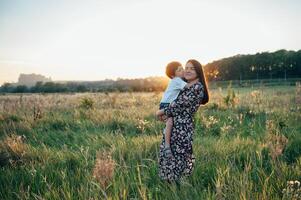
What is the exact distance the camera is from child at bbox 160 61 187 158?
3.72m

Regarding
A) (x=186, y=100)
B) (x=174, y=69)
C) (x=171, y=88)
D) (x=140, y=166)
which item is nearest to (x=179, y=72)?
(x=174, y=69)

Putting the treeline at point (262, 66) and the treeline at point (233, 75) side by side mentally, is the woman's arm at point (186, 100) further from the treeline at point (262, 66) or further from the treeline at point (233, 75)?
the treeline at point (262, 66)

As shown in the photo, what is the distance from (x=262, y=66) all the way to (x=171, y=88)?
7365cm

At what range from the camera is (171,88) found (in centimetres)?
392

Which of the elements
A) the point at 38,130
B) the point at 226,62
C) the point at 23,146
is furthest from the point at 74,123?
the point at 226,62

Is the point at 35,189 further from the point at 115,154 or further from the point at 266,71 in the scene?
the point at 266,71

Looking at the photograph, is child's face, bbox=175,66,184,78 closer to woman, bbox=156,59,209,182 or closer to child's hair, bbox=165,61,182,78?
child's hair, bbox=165,61,182,78

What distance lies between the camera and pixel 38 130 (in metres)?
7.54

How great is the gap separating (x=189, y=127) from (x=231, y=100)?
745cm

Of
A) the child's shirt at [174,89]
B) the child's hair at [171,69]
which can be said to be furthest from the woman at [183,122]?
the child's hair at [171,69]

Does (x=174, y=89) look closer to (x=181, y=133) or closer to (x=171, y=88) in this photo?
(x=171, y=88)

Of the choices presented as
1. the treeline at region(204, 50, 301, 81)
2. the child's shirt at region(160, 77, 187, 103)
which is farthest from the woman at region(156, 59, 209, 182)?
the treeline at region(204, 50, 301, 81)

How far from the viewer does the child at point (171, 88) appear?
3.72 meters

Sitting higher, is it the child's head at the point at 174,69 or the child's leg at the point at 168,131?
the child's head at the point at 174,69
